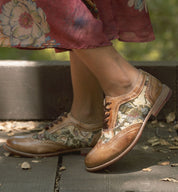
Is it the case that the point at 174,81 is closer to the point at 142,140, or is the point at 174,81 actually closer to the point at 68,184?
the point at 142,140

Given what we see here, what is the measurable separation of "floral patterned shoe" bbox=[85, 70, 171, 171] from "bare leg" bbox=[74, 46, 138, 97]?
3 centimetres

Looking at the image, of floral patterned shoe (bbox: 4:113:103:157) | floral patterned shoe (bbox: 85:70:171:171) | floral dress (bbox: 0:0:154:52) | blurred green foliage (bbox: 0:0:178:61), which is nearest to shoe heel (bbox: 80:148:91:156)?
floral patterned shoe (bbox: 4:113:103:157)

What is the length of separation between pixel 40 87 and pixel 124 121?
3.18 feet

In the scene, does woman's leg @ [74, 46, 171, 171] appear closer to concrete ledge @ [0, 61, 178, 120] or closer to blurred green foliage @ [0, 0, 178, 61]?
concrete ledge @ [0, 61, 178, 120]

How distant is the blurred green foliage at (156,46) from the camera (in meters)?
4.71

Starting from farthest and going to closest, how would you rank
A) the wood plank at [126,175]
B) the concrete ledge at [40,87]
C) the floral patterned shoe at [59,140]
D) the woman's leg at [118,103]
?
the concrete ledge at [40,87]
the floral patterned shoe at [59,140]
the woman's leg at [118,103]
the wood plank at [126,175]

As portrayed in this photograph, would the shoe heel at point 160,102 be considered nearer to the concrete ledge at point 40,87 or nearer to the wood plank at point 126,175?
the wood plank at point 126,175

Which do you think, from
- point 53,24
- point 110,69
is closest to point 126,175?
point 110,69

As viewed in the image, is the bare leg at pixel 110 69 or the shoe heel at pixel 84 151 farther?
the shoe heel at pixel 84 151

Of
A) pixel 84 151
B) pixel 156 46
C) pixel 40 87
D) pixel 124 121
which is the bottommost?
pixel 156 46

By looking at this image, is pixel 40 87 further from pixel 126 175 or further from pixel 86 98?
pixel 126 175

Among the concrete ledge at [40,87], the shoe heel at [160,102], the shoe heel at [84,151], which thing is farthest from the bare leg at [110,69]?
the concrete ledge at [40,87]

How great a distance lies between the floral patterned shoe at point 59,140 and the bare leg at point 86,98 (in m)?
0.03

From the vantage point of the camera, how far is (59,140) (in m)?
2.39
